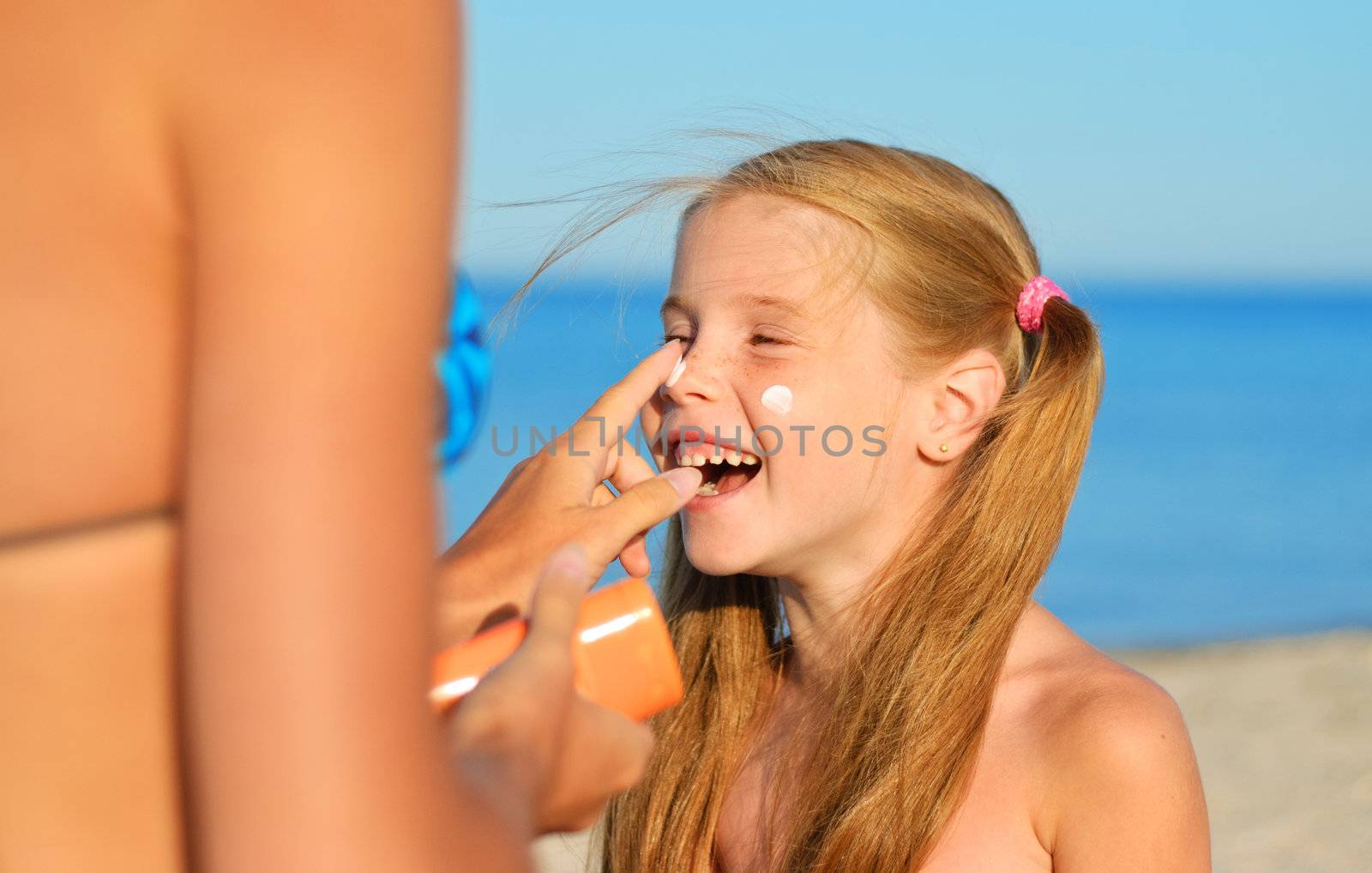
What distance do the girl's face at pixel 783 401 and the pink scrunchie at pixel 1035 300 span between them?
13.1 inches

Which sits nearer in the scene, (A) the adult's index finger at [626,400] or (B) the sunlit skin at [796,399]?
(A) the adult's index finger at [626,400]

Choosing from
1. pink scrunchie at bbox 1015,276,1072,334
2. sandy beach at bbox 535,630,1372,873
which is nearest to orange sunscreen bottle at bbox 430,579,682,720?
pink scrunchie at bbox 1015,276,1072,334

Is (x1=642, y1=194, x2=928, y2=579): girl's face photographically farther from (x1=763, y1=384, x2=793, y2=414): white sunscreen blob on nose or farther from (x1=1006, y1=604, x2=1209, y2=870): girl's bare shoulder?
(x1=1006, y1=604, x2=1209, y2=870): girl's bare shoulder

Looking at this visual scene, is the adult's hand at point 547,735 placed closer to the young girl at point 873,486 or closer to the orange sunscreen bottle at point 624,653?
the orange sunscreen bottle at point 624,653

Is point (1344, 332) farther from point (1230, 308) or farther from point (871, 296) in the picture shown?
point (871, 296)

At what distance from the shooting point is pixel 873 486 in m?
2.96

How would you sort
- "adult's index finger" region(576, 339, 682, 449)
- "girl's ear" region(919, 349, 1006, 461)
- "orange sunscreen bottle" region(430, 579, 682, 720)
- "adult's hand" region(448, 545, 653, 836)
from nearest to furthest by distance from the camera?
1. "adult's hand" region(448, 545, 653, 836)
2. "orange sunscreen bottle" region(430, 579, 682, 720)
3. "adult's index finger" region(576, 339, 682, 449)
4. "girl's ear" region(919, 349, 1006, 461)

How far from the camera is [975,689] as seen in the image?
2.75m

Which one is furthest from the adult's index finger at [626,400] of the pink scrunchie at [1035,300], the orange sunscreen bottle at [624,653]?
the pink scrunchie at [1035,300]

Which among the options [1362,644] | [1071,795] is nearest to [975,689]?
[1071,795]

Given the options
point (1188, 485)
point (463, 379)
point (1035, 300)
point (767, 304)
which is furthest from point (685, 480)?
point (1188, 485)

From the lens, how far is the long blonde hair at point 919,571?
8.95 ft

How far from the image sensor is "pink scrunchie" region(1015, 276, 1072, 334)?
3027 millimetres

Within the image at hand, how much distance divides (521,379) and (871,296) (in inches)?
1336
